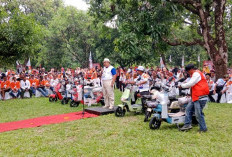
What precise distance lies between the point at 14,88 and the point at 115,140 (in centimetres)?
1060

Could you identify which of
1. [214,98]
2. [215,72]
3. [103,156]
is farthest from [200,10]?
[103,156]

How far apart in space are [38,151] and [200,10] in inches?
396

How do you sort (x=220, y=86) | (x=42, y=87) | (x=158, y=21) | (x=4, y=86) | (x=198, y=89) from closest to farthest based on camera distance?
(x=198, y=89) → (x=158, y=21) → (x=220, y=86) → (x=4, y=86) → (x=42, y=87)

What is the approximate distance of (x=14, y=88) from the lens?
A: 13625 millimetres

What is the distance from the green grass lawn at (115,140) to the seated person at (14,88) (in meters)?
8.22

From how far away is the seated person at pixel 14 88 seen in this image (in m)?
13.6

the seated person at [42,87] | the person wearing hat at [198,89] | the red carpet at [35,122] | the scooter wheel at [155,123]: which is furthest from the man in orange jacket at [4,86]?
the person wearing hat at [198,89]

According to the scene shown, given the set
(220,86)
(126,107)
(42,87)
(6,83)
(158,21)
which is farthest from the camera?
(42,87)

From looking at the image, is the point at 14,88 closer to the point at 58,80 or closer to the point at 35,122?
the point at 58,80

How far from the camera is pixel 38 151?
15.0 ft

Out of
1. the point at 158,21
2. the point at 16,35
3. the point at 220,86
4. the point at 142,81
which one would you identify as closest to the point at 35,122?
the point at 142,81

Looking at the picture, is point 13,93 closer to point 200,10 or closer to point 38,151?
point 38,151

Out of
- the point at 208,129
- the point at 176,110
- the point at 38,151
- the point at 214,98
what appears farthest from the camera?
the point at 214,98

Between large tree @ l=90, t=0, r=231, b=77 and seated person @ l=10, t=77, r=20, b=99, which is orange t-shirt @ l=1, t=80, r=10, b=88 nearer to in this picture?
seated person @ l=10, t=77, r=20, b=99
